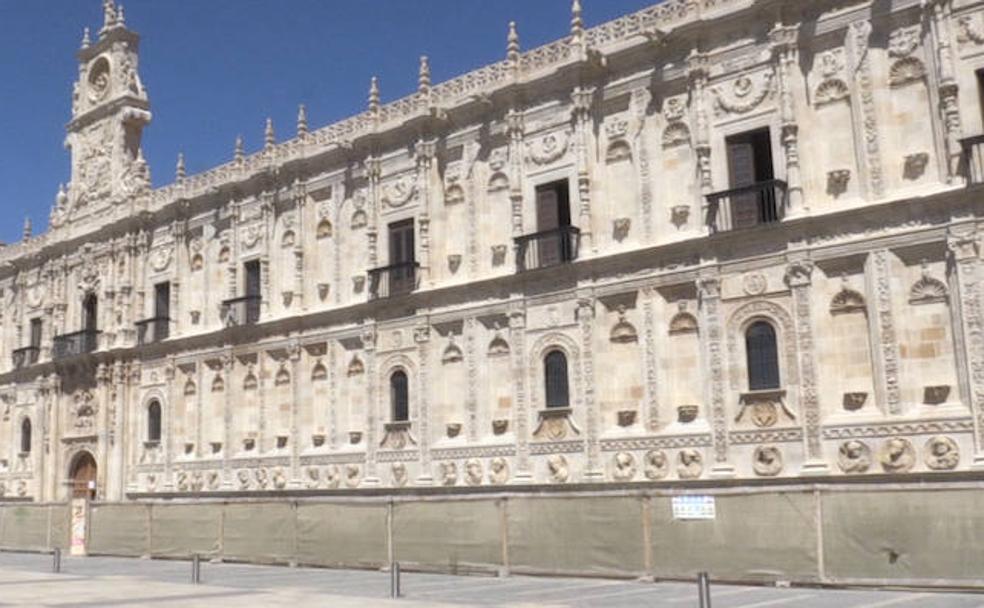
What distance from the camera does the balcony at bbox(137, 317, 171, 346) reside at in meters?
35.7

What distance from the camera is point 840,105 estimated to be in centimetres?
2161

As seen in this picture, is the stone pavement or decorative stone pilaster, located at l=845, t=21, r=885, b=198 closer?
the stone pavement

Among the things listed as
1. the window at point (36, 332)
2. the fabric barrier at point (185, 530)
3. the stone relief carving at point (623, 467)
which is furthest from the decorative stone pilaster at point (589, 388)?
the window at point (36, 332)

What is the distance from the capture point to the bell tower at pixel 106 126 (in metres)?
38.4

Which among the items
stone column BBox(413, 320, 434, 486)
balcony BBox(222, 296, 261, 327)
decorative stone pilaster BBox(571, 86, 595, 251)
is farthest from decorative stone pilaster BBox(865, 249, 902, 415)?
balcony BBox(222, 296, 261, 327)

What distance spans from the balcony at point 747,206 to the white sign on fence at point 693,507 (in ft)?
22.3

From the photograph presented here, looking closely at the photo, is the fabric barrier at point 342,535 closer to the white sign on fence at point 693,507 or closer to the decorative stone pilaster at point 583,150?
the white sign on fence at point 693,507

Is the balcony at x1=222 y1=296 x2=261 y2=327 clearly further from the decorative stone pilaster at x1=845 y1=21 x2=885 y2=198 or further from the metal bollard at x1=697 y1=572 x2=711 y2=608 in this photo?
the metal bollard at x1=697 y1=572 x2=711 y2=608

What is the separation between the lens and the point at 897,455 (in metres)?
19.7

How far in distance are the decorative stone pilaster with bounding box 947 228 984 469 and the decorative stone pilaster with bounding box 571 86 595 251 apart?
8.23 metres

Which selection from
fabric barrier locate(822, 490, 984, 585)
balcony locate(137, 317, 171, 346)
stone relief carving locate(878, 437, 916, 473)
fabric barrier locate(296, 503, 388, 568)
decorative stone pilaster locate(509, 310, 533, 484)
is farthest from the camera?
balcony locate(137, 317, 171, 346)

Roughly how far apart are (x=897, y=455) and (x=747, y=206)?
6023mm

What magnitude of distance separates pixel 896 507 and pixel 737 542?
2.62 m

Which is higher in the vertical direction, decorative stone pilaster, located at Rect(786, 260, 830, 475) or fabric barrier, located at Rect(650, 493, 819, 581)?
decorative stone pilaster, located at Rect(786, 260, 830, 475)
